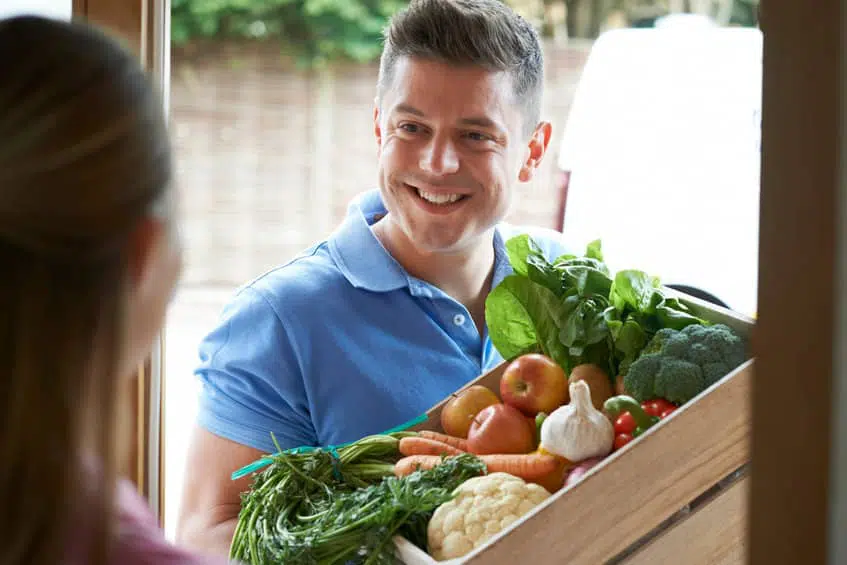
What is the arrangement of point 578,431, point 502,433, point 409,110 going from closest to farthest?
point 578,431, point 502,433, point 409,110

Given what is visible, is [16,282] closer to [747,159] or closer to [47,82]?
[47,82]

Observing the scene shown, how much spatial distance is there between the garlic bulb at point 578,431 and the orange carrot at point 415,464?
0.15 metres

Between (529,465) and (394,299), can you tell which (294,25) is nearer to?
(394,299)

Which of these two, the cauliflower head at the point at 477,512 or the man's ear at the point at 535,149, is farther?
the man's ear at the point at 535,149

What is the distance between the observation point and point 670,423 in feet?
4.13

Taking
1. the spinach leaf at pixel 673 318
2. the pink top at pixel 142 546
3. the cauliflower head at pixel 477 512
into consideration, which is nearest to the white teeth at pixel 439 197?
Result: the spinach leaf at pixel 673 318

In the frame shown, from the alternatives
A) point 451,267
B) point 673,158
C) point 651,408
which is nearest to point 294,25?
point 673,158

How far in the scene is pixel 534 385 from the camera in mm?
1561

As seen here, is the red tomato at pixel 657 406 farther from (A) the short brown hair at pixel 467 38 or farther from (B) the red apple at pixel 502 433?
(A) the short brown hair at pixel 467 38

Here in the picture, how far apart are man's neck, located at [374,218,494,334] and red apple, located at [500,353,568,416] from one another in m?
0.42

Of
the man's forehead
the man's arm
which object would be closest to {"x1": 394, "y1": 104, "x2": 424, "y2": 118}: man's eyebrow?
the man's forehead

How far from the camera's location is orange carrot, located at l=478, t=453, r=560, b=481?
140 cm

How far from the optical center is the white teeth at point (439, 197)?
1.88 m

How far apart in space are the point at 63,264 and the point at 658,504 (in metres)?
0.76
